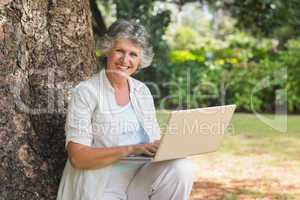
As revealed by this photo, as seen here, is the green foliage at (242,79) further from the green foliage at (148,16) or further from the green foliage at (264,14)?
the green foliage at (148,16)

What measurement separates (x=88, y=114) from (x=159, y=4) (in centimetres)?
424

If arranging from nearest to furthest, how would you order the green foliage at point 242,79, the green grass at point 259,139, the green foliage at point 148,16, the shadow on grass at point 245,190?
the shadow on grass at point 245,190
the green foliage at point 148,16
the green grass at point 259,139
the green foliage at point 242,79

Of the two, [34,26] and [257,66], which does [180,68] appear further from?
[34,26]

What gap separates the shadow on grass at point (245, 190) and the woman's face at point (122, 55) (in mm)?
2208

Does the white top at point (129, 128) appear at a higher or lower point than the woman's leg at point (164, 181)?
higher

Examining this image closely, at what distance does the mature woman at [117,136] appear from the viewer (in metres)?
2.67

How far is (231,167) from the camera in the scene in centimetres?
619

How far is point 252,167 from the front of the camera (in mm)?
6145

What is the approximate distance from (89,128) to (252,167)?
376 centimetres

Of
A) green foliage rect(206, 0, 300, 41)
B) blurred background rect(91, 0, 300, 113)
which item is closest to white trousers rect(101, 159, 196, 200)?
green foliage rect(206, 0, 300, 41)

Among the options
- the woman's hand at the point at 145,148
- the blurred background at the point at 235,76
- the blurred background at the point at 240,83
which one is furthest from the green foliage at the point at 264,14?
the woman's hand at the point at 145,148

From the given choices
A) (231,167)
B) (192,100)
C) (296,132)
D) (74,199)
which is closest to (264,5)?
(231,167)

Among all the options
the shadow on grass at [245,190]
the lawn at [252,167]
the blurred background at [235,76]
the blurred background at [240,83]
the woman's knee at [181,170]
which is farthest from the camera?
the blurred background at [235,76]

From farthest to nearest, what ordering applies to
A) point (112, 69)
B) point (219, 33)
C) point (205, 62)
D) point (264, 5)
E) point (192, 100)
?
point (219, 33) → point (205, 62) → point (192, 100) → point (264, 5) → point (112, 69)
